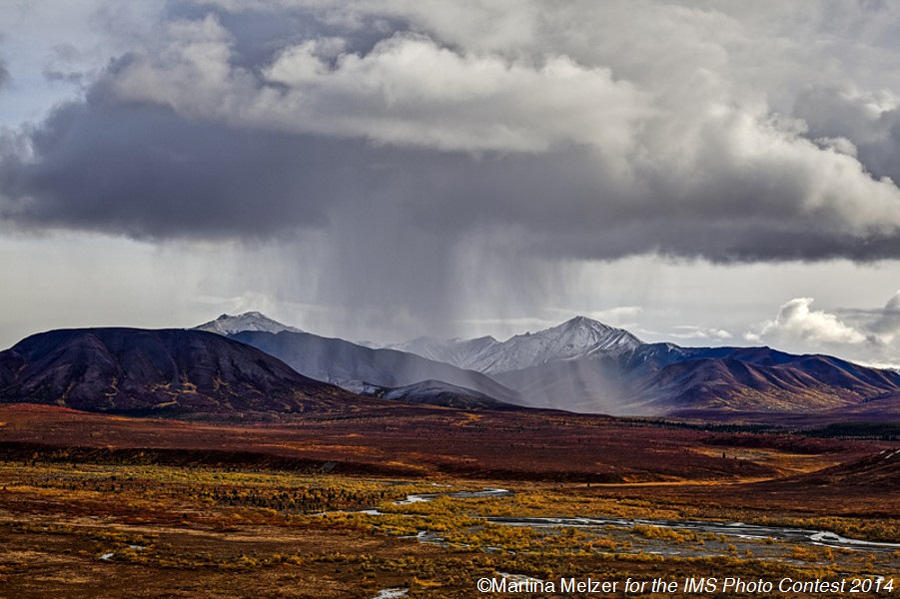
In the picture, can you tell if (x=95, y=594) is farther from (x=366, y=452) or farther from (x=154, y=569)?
(x=366, y=452)

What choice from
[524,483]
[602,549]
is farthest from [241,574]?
[524,483]

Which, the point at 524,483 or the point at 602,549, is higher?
the point at 602,549

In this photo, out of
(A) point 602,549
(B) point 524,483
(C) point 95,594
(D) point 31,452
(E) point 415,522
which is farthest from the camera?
(D) point 31,452

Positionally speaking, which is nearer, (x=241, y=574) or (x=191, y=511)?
(x=241, y=574)

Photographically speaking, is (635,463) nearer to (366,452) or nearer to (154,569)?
(366,452)

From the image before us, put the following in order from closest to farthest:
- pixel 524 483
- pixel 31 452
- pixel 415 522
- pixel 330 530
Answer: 1. pixel 330 530
2. pixel 415 522
3. pixel 524 483
4. pixel 31 452

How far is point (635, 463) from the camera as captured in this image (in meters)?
135

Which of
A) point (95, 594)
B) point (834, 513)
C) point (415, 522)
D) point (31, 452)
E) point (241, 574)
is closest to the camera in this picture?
point (95, 594)

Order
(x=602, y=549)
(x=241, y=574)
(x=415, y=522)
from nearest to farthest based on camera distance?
(x=241, y=574) → (x=602, y=549) → (x=415, y=522)

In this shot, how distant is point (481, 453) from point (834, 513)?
8225 centimetres

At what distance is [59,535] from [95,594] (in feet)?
57.2

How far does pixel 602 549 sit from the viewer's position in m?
47.8

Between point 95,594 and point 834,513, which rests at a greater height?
point 95,594

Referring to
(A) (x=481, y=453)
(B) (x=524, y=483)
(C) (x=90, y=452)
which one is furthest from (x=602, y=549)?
(C) (x=90, y=452)
